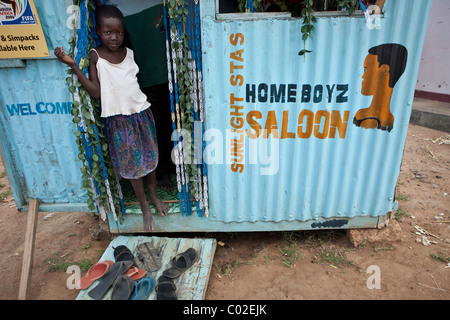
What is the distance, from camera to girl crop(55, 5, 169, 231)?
2.57 meters

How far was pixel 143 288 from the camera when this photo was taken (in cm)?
269

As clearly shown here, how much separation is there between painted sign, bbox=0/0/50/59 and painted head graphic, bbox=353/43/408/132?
3.04 meters

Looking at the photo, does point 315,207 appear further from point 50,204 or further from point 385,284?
point 50,204

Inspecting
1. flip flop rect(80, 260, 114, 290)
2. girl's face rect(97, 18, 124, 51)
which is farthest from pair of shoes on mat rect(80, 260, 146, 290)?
girl's face rect(97, 18, 124, 51)

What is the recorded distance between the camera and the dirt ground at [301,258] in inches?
112

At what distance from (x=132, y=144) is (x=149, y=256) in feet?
3.88

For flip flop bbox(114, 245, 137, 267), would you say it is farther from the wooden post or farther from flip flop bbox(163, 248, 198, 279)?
the wooden post

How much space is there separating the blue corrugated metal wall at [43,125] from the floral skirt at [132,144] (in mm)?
512

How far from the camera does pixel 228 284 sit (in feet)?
9.68

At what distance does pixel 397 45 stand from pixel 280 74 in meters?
1.07

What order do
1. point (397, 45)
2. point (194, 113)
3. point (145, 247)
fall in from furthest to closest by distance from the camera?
1. point (145, 247)
2. point (194, 113)
3. point (397, 45)

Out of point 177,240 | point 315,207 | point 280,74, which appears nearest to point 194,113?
point 280,74

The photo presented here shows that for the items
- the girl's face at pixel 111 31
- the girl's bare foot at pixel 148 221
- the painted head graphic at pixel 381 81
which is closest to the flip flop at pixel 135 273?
the girl's bare foot at pixel 148 221

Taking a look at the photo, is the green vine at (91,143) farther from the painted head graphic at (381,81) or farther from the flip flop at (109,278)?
the painted head graphic at (381,81)
